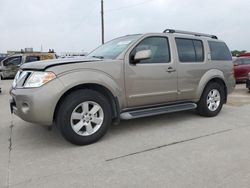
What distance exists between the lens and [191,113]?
633 centimetres

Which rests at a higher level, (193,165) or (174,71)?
(174,71)

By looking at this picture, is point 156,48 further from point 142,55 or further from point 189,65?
point 189,65

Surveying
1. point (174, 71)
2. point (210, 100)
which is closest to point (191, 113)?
point (210, 100)

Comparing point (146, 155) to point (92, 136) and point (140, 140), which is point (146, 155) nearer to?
point (140, 140)

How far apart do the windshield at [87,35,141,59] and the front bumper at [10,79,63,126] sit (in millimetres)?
1267

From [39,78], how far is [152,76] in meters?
1.97

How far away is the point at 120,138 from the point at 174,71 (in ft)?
5.51

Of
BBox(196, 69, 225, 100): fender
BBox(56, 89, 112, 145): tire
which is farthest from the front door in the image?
BBox(196, 69, 225, 100): fender

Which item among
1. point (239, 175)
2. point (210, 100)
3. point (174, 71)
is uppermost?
point (174, 71)

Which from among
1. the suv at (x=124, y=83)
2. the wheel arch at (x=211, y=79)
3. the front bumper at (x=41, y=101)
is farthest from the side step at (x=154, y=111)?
the front bumper at (x=41, y=101)

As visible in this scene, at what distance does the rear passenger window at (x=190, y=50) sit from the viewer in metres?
5.40

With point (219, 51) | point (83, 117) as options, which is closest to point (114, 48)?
point (83, 117)

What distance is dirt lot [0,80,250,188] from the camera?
3.02m

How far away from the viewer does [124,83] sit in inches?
179
